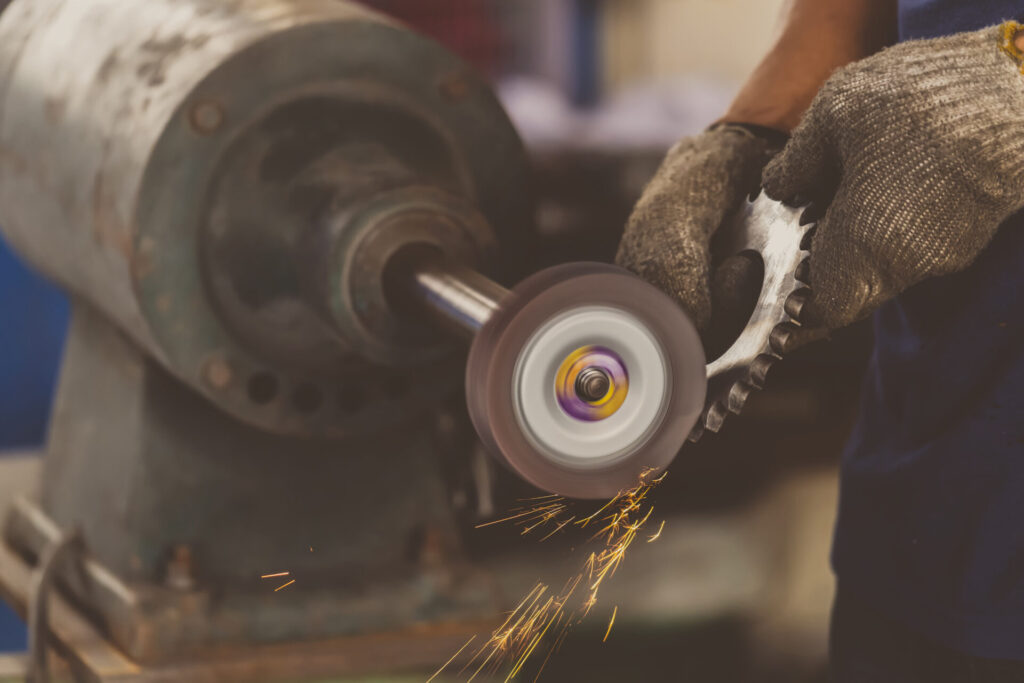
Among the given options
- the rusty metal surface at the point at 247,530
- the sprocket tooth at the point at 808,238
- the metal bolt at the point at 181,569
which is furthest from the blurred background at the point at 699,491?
the sprocket tooth at the point at 808,238

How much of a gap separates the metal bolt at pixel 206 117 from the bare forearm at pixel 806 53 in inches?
14.4

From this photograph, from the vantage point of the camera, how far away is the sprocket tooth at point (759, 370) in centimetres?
58

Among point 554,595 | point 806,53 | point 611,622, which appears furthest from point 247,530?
point 554,595

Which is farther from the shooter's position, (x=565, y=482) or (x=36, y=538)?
(x=36, y=538)

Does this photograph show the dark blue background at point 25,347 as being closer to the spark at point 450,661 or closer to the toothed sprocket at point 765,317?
the spark at point 450,661

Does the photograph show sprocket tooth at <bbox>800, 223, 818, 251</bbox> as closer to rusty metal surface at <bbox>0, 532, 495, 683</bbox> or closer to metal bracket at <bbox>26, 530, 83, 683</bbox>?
rusty metal surface at <bbox>0, 532, 495, 683</bbox>

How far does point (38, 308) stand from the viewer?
6.82 feet

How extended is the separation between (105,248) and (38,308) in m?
1.42

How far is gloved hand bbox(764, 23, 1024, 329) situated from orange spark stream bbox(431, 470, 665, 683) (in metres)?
0.16

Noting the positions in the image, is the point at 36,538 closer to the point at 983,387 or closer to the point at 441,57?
the point at 441,57

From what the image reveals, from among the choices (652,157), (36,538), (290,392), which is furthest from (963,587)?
(652,157)

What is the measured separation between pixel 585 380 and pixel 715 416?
9cm

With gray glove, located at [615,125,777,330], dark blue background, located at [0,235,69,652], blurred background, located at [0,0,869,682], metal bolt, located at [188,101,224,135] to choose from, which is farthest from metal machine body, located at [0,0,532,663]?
dark blue background, located at [0,235,69,652]

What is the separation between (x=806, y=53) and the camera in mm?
825
